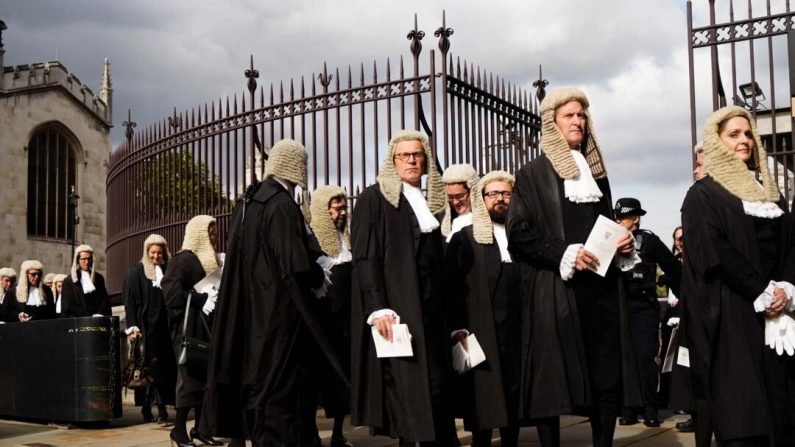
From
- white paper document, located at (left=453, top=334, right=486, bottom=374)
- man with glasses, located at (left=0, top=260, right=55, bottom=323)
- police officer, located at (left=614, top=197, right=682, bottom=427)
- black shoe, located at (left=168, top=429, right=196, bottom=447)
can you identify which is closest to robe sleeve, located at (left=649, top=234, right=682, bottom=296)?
police officer, located at (left=614, top=197, right=682, bottom=427)

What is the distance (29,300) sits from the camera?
1319cm

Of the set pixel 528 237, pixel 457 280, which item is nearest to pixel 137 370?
pixel 457 280

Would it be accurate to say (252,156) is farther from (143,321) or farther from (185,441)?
(185,441)

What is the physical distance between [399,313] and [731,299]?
175 cm

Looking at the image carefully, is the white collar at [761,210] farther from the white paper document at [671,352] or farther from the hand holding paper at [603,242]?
the white paper document at [671,352]

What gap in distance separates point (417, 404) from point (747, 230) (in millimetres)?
1923

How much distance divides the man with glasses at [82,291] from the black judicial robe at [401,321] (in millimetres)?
6444

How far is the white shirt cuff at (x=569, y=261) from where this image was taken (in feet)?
15.7

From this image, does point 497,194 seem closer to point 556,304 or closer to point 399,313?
point 399,313

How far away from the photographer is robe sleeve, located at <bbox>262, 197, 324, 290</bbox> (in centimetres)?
550

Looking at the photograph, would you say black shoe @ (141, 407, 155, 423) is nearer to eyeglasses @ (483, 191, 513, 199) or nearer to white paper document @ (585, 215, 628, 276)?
eyeglasses @ (483, 191, 513, 199)

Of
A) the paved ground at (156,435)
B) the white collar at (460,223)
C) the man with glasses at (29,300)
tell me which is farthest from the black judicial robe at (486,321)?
the man with glasses at (29,300)

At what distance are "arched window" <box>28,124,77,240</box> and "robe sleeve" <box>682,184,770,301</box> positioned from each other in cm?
4052

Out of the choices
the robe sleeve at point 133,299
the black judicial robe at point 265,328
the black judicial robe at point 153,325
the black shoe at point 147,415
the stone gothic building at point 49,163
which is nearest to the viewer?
the black judicial robe at point 265,328
